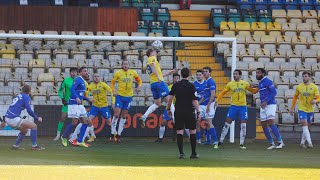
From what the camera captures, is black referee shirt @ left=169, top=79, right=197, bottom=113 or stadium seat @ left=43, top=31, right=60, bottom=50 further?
stadium seat @ left=43, top=31, right=60, bottom=50

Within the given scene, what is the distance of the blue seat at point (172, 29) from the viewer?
102 ft

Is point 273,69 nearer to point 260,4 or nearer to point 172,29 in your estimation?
point 172,29

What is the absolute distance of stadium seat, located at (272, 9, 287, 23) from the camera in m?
32.9

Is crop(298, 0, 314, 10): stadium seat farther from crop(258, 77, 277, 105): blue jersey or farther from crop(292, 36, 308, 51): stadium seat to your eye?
crop(258, 77, 277, 105): blue jersey

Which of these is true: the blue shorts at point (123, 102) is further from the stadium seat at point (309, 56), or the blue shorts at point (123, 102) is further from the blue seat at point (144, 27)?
the stadium seat at point (309, 56)

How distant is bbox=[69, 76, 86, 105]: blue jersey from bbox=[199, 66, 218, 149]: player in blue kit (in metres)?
3.56

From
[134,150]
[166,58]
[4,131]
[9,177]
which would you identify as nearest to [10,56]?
[4,131]

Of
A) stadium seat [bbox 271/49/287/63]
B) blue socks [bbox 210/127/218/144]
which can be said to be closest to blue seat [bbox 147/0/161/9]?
stadium seat [bbox 271/49/287/63]

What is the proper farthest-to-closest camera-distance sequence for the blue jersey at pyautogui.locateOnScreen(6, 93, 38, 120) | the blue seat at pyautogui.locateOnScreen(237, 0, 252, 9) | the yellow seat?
the blue seat at pyautogui.locateOnScreen(237, 0, 252, 9) < the yellow seat < the blue jersey at pyautogui.locateOnScreen(6, 93, 38, 120)

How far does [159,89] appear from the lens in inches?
950

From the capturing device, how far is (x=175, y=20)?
106 ft

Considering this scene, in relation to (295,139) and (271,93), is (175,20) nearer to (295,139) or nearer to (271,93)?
(295,139)

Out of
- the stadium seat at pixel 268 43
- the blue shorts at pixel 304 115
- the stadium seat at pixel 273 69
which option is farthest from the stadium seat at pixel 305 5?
the blue shorts at pixel 304 115

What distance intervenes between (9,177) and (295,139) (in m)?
14.6
